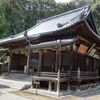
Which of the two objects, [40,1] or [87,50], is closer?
[87,50]

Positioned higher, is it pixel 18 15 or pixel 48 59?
pixel 18 15

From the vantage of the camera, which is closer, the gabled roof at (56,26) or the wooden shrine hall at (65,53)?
the wooden shrine hall at (65,53)

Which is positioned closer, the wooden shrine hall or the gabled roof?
the wooden shrine hall

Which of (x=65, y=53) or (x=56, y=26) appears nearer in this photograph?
(x=65, y=53)

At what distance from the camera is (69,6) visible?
45.8 meters

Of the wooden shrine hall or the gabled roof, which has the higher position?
the gabled roof

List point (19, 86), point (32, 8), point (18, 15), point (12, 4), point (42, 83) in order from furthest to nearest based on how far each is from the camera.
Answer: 1. point (32, 8)
2. point (12, 4)
3. point (18, 15)
4. point (42, 83)
5. point (19, 86)

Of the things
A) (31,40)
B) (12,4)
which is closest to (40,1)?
(12,4)

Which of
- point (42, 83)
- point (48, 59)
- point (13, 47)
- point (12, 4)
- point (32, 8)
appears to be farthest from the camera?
point (32, 8)

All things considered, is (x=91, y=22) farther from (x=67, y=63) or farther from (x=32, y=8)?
(x=32, y=8)

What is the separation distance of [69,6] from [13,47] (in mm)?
36424

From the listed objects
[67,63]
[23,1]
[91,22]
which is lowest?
[67,63]

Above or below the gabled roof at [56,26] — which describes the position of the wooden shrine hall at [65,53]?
below

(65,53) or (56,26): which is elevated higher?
(56,26)
